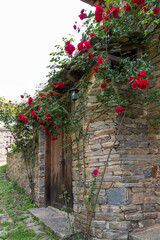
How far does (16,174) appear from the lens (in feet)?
26.0

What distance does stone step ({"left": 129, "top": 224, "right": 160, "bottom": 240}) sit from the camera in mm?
2430

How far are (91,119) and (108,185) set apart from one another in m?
1.02

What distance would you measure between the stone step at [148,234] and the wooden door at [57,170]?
177 cm

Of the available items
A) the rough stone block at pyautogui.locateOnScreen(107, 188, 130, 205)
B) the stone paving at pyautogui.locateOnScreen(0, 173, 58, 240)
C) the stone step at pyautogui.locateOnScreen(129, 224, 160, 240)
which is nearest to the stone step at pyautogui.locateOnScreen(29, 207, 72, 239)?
the stone paving at pyautogui.locateOnScreen(0, 173, 58, 240)

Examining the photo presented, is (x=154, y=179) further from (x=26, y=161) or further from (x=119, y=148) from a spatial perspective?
(x=26, y=161)

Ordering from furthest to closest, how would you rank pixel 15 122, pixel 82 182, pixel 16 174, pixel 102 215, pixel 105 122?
pixel 16 174 < pixel 15 122 < pixel 82 182 < pixel 105 122 < pixel 102 215

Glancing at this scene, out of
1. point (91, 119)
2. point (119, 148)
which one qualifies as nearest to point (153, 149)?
point (119, 148)

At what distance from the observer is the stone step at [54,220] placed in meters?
3.17

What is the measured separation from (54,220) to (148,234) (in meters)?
2.02

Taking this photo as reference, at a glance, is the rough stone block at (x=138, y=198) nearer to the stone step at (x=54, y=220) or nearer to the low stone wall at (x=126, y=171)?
the low stone wall at (x=126, y=171)

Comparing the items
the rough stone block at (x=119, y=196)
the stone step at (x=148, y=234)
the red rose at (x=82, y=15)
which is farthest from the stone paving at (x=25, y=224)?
the red rose at (x=82, y=15)

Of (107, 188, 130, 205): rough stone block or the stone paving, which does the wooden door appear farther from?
(107, 188, 130, 205): rough stone block

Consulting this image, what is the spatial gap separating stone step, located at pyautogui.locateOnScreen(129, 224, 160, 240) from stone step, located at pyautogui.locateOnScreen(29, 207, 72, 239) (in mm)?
1030

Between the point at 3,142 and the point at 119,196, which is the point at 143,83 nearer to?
the point at 119,196
